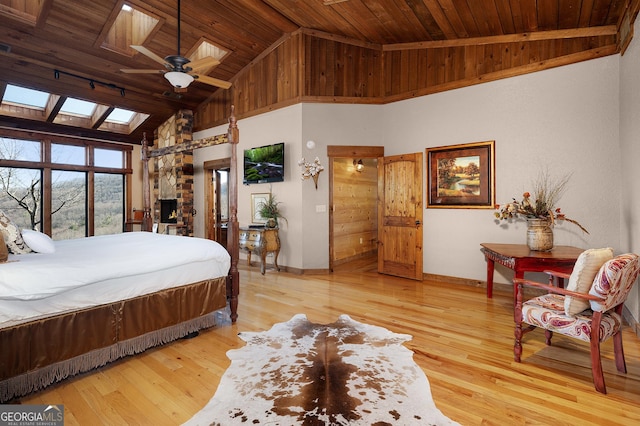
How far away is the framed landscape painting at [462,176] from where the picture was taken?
459 centimetres

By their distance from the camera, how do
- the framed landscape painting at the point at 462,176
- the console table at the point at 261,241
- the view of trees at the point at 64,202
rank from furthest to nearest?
1. the view of trees at the point at 64,202
2. the console table at the point at 261,241
3. the framed landscape painting at the point at 462,176

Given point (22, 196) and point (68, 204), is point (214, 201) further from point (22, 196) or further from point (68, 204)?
point (22, 196)

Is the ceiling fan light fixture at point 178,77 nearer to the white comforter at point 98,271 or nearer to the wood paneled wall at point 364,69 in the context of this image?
the white comforter at point 98,271

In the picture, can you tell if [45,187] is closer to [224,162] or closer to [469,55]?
[224,162]

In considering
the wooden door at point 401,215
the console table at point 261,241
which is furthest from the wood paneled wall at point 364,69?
the console table at point 261,241

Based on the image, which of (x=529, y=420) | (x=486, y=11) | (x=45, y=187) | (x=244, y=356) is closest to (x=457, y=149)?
(x=486, y=11)

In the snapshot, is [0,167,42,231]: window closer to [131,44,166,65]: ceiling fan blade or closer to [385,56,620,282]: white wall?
[131,44,166,65]: ceiling fan blade

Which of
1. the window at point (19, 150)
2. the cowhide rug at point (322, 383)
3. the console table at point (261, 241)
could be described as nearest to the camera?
the cowhide rug at point (322, 383)

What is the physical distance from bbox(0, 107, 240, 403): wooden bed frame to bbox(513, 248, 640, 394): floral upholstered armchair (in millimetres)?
2827

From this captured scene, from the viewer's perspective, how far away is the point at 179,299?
286 centimetres

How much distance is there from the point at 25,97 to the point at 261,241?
17.6ft

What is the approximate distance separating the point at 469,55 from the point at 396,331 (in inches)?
165

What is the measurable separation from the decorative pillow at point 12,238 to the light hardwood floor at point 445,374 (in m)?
1.15

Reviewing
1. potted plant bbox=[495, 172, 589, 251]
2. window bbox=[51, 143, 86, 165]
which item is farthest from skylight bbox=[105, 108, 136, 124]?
potted plant bbox=[495, 172, 589, 251]
